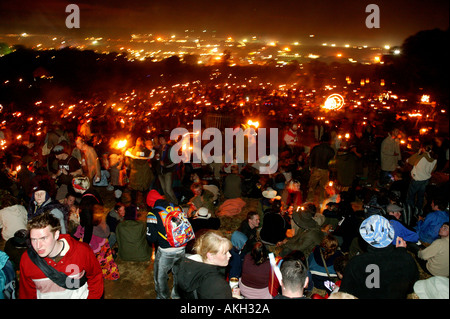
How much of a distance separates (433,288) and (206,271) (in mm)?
1985

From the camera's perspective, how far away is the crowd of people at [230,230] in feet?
8.68

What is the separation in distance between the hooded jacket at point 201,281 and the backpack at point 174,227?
3.07 ft

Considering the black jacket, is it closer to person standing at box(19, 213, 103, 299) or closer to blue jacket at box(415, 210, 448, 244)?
person standing at box(19, 213, 103, 299)

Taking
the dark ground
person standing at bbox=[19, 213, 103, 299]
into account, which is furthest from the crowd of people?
the dark ground

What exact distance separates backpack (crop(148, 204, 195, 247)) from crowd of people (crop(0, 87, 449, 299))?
13 millimetres

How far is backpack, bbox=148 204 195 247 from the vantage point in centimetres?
356

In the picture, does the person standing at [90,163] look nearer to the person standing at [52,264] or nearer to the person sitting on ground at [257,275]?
the person standing at [52,264]

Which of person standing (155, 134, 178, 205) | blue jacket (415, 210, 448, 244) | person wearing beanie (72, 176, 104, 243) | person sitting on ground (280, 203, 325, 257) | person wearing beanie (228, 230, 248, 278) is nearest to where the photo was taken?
person wearing beanie (228, 230, 248, 278)

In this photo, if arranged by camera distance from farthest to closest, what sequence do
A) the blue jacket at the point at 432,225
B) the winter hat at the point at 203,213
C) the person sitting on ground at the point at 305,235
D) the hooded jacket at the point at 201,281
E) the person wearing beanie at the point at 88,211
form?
the blue jacket at the point at 432,225 → the winter hat at the point at 203,213 → the person sitting on ground at the point at 305,235 → the person wearing beanie at the point at 88,211 → the hooded jacket at the point at 201,281

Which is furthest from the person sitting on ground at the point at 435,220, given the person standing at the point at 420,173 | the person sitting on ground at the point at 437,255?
the person standing at the point at 420,173

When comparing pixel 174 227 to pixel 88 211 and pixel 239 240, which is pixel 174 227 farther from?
pixel 88 211

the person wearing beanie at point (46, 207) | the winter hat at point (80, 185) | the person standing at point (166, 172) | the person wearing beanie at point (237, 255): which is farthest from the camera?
the person standing at point (166, 172)

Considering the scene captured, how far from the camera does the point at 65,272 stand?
104 inches
